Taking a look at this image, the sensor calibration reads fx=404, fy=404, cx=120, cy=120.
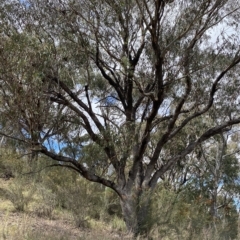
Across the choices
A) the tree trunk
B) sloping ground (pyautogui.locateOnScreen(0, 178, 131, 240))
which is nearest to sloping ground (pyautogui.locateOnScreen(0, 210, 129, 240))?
sloping ground (pyautogui.locateOnScreen(0, 178, 131, 240))

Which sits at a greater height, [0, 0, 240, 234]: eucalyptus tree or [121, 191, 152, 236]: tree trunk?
[0, 0, 240, 234]: eucalyptus tree

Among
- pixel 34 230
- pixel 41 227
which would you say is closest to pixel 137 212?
pixel 41 227

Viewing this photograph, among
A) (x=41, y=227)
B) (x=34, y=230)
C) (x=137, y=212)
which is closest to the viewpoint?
(x=34, y=230)

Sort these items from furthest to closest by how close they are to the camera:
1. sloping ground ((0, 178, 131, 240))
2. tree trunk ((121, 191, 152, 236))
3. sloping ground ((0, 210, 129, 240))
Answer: tree trunk ((121, 191, 152, 236))
sloping ground ((0, 178, 131, 240))
sloping ground ((0, 210, 129, 240))

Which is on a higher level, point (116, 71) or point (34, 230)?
point (116, 71)

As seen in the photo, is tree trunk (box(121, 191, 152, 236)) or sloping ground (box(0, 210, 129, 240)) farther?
tree trunk (box(121, 191, 152, 236))

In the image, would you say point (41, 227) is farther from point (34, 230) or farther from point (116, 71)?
point (116, 71)

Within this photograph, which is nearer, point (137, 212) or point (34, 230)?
point (34, 230)

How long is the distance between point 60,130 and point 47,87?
1.94 metres

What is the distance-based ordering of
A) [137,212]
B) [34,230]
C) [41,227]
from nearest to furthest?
1. [34,230]
2. [41,227]
3. [137,212]

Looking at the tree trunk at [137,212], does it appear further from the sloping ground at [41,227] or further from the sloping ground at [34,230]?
the sloping ground at [34,230]

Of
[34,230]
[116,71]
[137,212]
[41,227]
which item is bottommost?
[34,230]

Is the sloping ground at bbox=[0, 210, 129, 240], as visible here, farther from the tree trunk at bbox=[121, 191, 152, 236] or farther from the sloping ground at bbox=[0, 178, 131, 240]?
the tree trunk at bbox=[121, 191, 152, 236]

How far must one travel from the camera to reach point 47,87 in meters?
9.24
